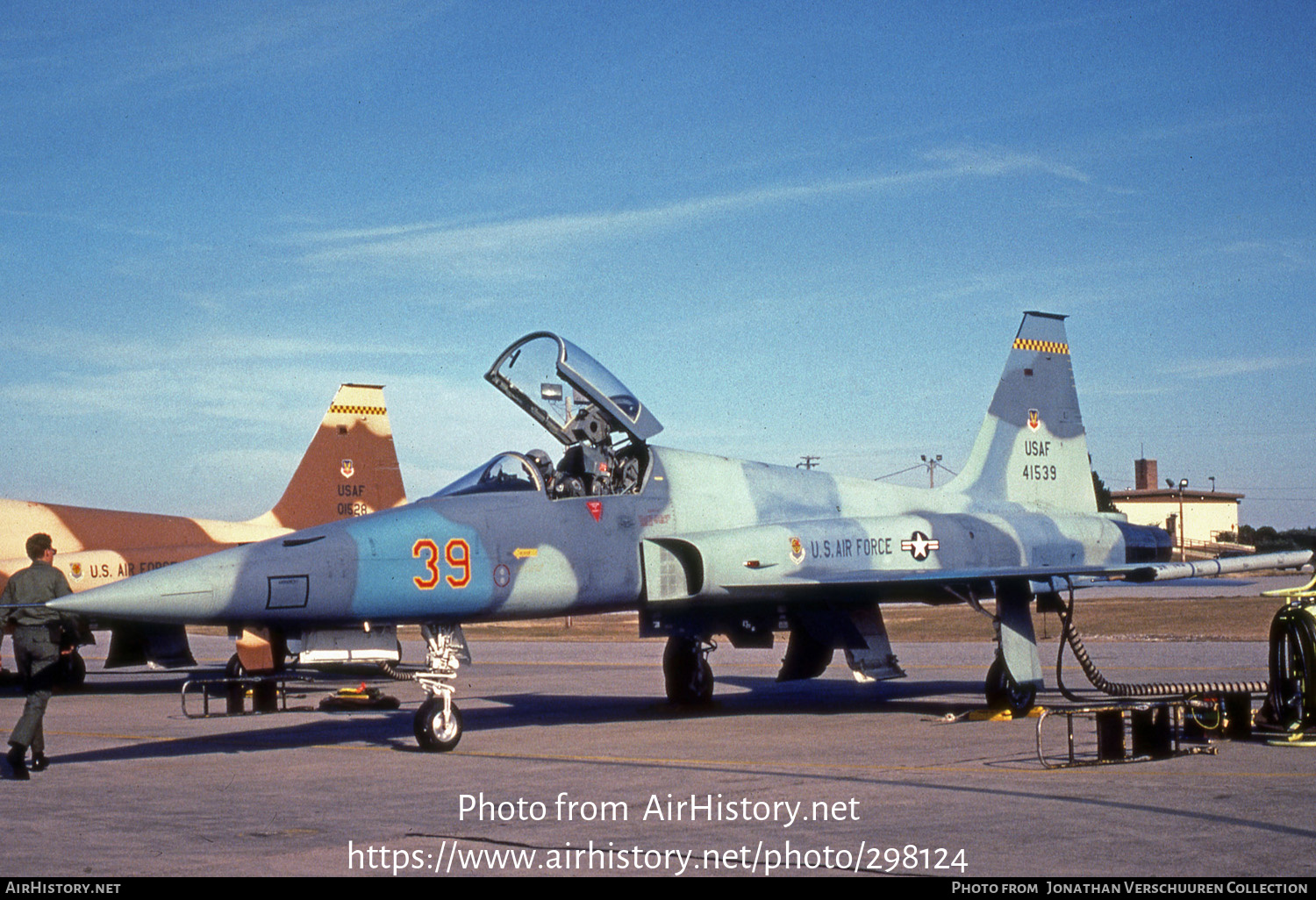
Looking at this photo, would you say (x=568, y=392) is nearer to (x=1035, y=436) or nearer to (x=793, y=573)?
(x=793, y=573)

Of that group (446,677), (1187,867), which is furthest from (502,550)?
(1187,867)

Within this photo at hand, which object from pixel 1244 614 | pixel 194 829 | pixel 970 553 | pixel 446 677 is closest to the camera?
pixel 194 829

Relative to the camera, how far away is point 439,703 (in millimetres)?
11680

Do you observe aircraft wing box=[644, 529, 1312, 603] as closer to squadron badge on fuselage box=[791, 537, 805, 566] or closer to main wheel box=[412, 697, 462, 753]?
squadron badge on fuselage box=[791, 537, 805, 566]

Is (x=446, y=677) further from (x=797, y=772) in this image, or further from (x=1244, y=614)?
(x=1244, y=614)

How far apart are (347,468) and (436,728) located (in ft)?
55.7

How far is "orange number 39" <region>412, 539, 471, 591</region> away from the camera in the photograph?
1156 cm

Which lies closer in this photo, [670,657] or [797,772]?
[797,772]

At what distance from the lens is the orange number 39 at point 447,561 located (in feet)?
37.9

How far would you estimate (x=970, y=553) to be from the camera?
50.2ft

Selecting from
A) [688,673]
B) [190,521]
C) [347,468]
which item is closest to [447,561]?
[688,673]

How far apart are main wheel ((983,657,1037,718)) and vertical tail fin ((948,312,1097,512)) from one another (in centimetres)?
340

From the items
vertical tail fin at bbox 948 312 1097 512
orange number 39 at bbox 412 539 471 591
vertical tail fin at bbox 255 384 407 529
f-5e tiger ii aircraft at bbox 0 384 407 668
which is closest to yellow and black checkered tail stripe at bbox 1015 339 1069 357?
vertical tail fin at bbox 948 312 1097 512

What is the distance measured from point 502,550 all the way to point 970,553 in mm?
5804
